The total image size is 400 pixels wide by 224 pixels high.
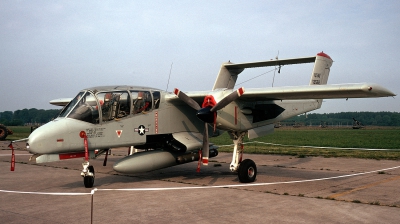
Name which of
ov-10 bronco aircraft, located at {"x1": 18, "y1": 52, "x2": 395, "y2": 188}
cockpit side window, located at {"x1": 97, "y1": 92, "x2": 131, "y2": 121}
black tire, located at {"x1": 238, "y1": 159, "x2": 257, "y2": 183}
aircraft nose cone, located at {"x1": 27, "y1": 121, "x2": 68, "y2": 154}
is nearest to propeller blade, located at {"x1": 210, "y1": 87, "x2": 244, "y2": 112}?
ov-10 bronco aircraft, located at {"x1": 18, "y1": 52, "x2": 395, "y2": 188}

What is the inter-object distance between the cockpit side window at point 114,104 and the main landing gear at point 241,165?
147 inches

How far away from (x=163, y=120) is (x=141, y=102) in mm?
1074

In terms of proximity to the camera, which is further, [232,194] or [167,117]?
[167,117]

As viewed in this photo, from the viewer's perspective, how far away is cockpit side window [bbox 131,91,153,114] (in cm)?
1175

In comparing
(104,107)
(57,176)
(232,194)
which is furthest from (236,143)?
(57,176)

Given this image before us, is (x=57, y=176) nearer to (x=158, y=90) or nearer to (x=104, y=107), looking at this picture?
(x=104, y=107)

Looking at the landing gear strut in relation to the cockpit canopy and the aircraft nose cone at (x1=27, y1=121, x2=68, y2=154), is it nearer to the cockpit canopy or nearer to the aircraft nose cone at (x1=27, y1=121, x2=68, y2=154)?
the aircraft nose cone at (x1=27, y1=121, x2=68, y2=154)

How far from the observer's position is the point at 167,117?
41.6 feet

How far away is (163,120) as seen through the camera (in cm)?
1252

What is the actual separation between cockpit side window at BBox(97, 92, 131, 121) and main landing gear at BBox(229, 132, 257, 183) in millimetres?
3724

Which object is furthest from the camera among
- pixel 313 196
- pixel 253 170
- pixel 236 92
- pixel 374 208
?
pixel 253 170

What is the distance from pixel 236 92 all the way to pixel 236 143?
6.56ft

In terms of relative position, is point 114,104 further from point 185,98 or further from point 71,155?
point 185,98

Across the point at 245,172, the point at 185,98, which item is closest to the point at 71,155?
the point at 185,98
